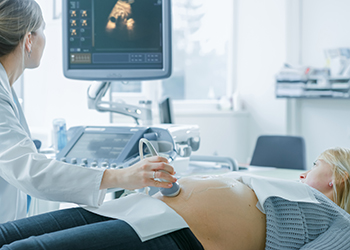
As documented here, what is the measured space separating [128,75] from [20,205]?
74cm

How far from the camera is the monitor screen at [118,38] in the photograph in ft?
5.75

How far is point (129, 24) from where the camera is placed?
69.2 inches

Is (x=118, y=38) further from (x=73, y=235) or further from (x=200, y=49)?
(x=200, y=49)

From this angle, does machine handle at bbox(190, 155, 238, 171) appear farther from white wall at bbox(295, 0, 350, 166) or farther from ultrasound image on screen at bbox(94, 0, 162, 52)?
white wall at bbox(295, 0, 350, 166)

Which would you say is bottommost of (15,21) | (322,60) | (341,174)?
(341,174)

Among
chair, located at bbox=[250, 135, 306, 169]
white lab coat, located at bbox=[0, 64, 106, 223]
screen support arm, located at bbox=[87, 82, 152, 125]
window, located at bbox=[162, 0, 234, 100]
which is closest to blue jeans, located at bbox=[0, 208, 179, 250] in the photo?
white lab coat, located at bbox=[0, 64, 106, 223]

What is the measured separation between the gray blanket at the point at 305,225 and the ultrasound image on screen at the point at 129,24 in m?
0.94

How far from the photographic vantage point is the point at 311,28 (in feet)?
13.0

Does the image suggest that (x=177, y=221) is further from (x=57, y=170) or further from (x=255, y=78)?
(x=255, y=78)

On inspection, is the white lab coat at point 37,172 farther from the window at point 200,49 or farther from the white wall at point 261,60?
the white wall at point 261,60

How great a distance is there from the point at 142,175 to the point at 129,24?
3.02ft

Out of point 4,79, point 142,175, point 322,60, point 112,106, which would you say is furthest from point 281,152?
point 4,79

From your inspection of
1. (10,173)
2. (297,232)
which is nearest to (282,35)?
(297,232)

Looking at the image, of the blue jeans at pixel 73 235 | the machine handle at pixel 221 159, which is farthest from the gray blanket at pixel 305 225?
the machine handle at pixel 221 159
